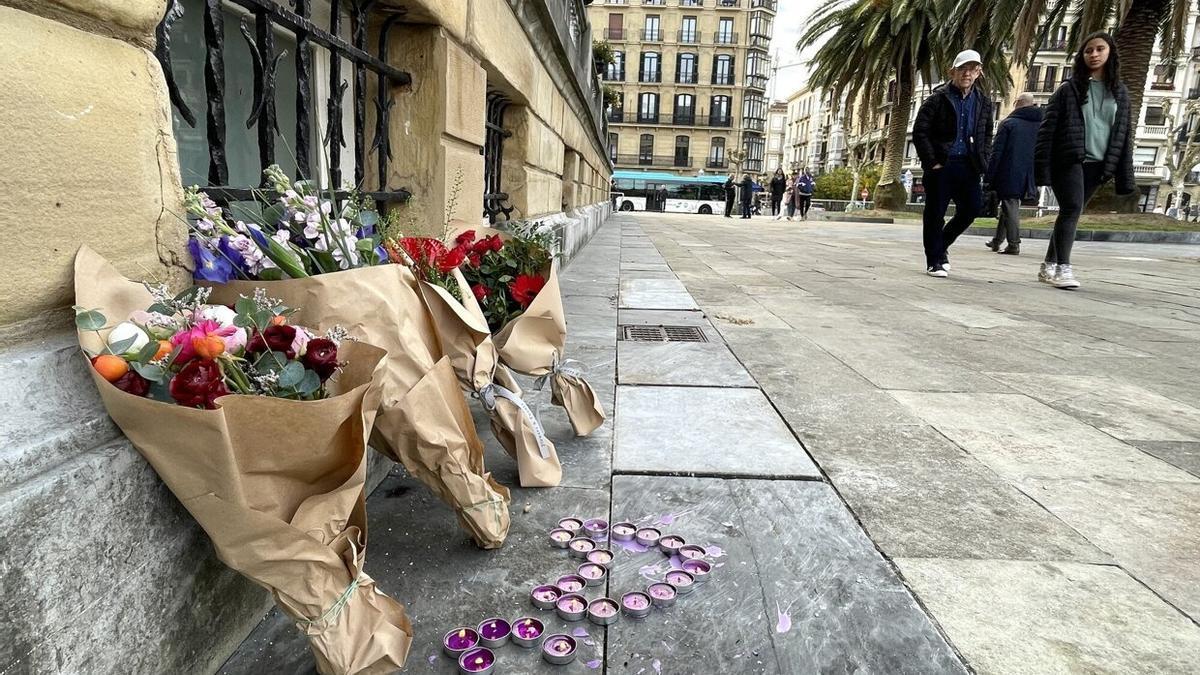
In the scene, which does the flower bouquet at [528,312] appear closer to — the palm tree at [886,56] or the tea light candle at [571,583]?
the tea light candle at [571,583]

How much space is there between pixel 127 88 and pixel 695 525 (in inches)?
62.7

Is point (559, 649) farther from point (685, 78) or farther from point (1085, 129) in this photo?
point (685, 78)

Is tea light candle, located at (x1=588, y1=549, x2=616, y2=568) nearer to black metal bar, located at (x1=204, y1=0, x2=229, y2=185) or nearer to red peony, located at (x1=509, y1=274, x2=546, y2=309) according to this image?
red peony, located at (x1=509, y1=274, x2=546, y2=309)

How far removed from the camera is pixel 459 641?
4.22 ft

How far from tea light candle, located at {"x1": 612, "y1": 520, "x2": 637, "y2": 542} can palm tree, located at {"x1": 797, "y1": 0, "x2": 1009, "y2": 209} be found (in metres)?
23.0

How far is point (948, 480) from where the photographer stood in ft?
6.71

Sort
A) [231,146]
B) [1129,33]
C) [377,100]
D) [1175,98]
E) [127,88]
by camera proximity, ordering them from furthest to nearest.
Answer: [1175,98] < [1129,33] < [377,100] < [231,146] < [127,88]

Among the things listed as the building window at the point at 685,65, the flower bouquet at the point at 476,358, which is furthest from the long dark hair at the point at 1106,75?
the building window at the point at 685,65

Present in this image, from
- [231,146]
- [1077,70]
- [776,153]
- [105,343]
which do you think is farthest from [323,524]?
[776,153]

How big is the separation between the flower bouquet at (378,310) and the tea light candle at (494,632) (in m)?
0.26

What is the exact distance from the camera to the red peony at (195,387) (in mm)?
984

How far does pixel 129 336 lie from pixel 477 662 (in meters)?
0.83

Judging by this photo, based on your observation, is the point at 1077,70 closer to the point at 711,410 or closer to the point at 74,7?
the point at 711,410

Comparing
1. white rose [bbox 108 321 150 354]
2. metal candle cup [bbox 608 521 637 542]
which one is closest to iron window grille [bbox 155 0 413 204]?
white rose [bbox 108 321 150 354]
